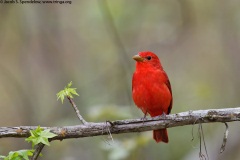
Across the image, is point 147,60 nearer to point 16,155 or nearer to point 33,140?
point 33,140

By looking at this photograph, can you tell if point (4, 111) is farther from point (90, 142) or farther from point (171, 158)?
point (171, 158)

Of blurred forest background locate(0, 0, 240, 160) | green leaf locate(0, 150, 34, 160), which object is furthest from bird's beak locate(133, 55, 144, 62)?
green leaf locate(0, 150, 34, 160)

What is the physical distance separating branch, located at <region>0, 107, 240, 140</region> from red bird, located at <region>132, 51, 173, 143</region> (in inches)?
47.9

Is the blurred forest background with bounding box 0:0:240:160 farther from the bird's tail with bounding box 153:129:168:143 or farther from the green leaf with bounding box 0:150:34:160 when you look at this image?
the green leaf with bounding box 0:150:34:160

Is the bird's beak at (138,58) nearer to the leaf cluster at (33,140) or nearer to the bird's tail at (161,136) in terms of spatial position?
the bird's tail at (161,136)

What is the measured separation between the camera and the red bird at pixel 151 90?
223 inches

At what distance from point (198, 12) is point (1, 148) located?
4.24 metres

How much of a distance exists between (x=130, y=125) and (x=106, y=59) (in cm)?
549

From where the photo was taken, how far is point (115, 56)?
372 inches

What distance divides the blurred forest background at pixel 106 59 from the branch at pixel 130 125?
3.11m

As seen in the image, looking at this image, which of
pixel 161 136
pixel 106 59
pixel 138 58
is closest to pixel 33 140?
pixel 161 136

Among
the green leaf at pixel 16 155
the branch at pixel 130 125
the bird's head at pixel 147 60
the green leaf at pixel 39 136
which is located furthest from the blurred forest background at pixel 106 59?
the green leaf at pixel 16 155

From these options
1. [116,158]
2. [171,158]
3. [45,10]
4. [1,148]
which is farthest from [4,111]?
[116,158]

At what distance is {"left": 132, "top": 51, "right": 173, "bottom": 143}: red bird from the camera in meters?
5.66
